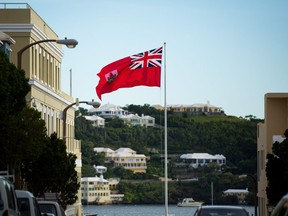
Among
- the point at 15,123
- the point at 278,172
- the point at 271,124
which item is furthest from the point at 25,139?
the point at 271,124

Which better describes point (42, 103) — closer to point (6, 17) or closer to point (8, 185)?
point (6, 17)

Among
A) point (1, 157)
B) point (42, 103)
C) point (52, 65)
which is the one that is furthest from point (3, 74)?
point (52, 65)

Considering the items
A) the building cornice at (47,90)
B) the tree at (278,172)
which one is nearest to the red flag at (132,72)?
the building cornice at (47,90)

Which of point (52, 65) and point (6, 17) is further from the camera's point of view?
point (52, 65)

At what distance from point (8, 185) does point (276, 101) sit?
60.0 metres

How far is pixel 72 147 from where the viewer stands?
88125 millimetres

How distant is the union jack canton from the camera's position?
213 feet

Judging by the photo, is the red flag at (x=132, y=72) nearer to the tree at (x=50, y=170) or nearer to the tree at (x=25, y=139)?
the tree at (x=50, y=170)

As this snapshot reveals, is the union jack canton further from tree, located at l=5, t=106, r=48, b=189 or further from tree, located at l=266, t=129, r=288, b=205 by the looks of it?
tree, located at l=5, t=106, r=48, b=189

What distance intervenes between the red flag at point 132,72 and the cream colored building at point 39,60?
3919 millimetres

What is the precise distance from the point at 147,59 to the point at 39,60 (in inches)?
378

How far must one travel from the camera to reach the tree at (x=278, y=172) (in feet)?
213

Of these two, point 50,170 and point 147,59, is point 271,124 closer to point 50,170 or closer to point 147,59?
point 147,59

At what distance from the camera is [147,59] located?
66.2 m
